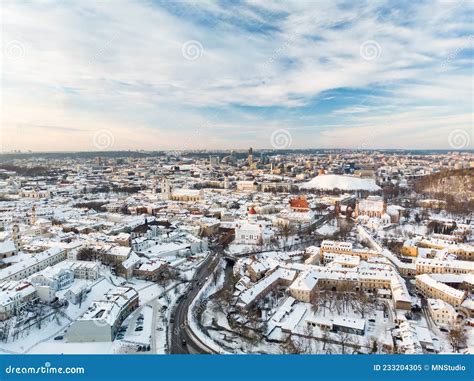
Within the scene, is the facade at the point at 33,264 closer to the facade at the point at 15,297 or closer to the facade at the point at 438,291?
the facade at the point at 15,297

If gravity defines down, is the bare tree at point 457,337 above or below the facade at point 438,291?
below

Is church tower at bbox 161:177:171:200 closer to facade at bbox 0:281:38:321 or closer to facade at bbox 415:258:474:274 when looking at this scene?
facade at bbox 0:281:38:321

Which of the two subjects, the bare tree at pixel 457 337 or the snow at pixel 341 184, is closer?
the bare tree at pixel 457 337

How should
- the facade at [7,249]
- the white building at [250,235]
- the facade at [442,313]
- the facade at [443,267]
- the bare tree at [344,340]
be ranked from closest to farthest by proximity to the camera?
the bare tree at [344,340] → the facade at [442,313] → the facade at [443,267] → the facade at [7,249] → the white building at [250,235]

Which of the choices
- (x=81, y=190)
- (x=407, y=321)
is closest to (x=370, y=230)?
(x=407, y=321)

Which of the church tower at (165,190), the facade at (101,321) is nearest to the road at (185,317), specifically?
the facade at (101,321)

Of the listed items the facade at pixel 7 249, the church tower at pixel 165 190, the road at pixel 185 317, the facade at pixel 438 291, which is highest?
the church tower at pixel 165 190

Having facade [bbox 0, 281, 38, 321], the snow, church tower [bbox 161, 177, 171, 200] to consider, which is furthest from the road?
the snow

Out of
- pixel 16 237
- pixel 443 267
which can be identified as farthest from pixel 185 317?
pixel 443 267
